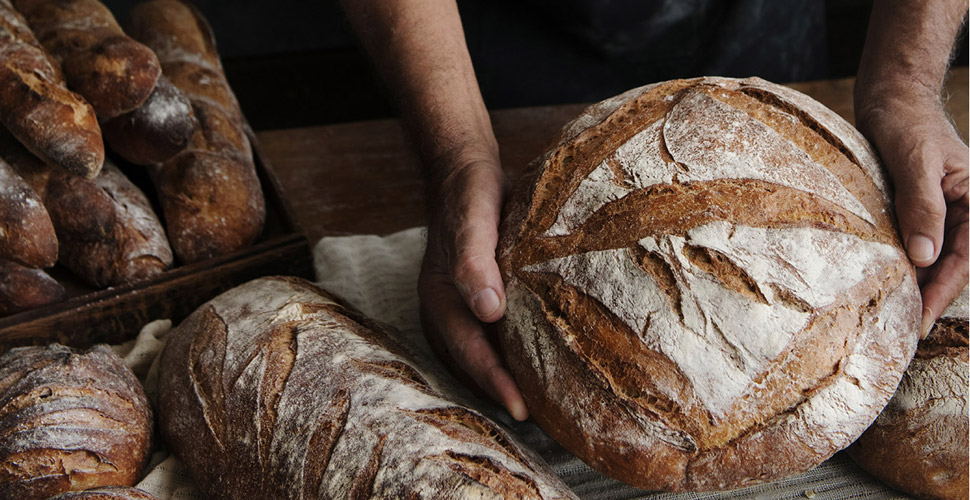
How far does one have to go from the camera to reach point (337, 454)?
114cm

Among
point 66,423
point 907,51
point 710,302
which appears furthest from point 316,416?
point 907,51

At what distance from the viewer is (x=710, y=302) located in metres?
1.12

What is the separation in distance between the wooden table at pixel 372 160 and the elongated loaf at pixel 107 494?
112cm

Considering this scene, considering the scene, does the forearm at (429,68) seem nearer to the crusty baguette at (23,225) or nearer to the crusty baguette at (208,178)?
the crusty baguette at (208,178)

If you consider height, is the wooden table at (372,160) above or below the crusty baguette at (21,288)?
below

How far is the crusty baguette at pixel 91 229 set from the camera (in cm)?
167

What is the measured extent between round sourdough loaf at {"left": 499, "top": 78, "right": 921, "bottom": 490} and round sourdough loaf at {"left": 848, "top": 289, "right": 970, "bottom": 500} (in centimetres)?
11

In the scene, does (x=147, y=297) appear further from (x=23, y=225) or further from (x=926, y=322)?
(x=926, y=322)

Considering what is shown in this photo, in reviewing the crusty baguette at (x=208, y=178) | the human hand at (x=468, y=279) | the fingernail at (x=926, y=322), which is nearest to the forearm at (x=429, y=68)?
the human hand at (x=468, y=279)

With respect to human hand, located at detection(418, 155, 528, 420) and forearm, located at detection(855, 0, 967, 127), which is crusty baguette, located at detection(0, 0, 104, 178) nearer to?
Result: human hand, located at detection(418, 155, 528, 420)

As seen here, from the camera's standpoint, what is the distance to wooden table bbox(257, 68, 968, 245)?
232 cm

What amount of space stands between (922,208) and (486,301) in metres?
0.73

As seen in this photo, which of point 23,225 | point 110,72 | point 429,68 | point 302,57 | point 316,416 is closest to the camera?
point 316,416

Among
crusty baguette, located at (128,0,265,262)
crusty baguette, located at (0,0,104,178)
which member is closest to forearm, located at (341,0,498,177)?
crusty baguette, located at (128,0,265,262)
